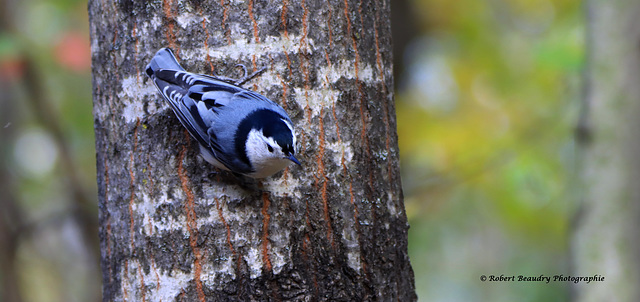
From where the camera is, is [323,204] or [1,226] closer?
[323,204]

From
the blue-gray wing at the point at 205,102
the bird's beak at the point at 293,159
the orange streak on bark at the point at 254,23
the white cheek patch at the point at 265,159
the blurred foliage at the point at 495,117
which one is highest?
the blurred foliage at the point at 495,117

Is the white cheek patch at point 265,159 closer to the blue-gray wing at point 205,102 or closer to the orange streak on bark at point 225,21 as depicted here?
the blue-gray wing at point 205,102

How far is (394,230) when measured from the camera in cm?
212

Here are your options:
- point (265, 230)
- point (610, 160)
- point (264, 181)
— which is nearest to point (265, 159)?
point (264, 181)

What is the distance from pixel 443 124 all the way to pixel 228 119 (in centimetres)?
366

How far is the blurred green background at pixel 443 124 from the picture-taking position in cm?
471

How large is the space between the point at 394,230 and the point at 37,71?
3.86m

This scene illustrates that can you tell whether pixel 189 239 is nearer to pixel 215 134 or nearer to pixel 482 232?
pixel 215 134

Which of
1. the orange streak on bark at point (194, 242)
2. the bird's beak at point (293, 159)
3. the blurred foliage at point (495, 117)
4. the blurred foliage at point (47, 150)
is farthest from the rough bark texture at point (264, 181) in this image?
the blurred foliage at point (47, 150)

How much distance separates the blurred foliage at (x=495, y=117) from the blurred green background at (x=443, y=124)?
0.01 meters

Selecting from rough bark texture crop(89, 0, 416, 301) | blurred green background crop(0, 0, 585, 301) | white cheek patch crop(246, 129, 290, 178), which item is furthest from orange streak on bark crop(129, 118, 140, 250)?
blurred green background crop(0, 0, 585, 301)

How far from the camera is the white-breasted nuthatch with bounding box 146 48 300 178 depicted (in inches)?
77.0

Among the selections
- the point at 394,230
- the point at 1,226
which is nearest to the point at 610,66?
the point at 394,230

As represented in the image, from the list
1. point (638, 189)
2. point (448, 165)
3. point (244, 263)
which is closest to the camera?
point (244, 263)
